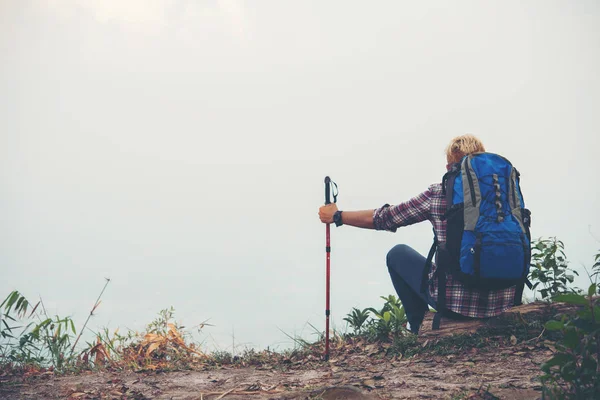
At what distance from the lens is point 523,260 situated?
5898 mm

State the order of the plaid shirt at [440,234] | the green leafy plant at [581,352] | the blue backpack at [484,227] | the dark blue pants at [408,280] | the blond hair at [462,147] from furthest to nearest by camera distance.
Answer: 1. the dark blue pants at [408,280]
2. the blond hair at [462,147]
3. the plaid shirt at [440,234]
4. the blue backpack at [484,227]
5. the green leafy plant at [581,352]

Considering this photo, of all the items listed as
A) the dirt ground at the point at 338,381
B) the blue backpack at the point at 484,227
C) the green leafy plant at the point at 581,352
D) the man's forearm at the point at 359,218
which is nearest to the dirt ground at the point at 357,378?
the dirt ground at the point at 338,381

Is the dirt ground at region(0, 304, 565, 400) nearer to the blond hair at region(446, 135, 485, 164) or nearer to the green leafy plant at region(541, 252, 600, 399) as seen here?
the green leafy plant at region(541, 252, 600, 399)

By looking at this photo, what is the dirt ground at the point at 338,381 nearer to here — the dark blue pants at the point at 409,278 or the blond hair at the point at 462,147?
the dark blue pants at the point at 409,278

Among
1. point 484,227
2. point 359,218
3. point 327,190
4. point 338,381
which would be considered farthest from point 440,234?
point 338,381

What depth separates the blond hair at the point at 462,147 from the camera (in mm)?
6340

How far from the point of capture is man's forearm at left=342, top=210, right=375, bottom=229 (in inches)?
260

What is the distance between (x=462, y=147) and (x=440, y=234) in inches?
43.4

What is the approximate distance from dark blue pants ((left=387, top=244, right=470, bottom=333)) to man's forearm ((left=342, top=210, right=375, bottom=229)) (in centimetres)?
62

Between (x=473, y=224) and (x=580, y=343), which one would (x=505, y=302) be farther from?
(x=580, y=343)

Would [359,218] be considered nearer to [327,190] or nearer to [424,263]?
[327,190]

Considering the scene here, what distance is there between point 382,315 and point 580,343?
181 inches

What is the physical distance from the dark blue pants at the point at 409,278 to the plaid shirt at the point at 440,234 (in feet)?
1.09

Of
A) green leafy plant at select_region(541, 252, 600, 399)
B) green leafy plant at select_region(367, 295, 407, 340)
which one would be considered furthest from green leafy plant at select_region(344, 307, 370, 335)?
green leafy plant at select_region(541, 252, 600, 399)
